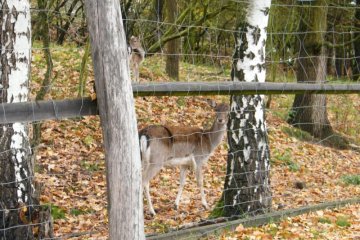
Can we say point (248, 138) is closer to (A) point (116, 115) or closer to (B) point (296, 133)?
(A) point (116, 115)

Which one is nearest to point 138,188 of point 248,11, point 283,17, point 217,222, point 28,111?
point 28,111

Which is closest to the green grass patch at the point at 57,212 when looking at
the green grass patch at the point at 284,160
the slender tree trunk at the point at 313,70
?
the green grass patch at the point at 284,160

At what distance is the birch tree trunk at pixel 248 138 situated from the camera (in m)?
5.96

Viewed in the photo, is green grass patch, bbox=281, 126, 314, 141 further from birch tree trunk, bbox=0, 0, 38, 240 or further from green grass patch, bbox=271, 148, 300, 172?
birch tree trunk, bbox=0, 0, 38, 240

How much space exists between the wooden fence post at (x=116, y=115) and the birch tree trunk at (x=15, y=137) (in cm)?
114

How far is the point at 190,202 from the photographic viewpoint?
8.14 m

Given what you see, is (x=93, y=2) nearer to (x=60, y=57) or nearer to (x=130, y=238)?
(x=130, y=238)

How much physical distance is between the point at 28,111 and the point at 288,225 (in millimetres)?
3388

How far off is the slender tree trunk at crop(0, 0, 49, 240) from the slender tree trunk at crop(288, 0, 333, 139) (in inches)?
359

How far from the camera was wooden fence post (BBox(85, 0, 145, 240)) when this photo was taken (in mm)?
3652

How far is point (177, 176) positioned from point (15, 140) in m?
5.18

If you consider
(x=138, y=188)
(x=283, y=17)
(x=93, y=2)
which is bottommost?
(x=138, y=188)

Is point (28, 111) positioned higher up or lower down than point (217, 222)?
higher up

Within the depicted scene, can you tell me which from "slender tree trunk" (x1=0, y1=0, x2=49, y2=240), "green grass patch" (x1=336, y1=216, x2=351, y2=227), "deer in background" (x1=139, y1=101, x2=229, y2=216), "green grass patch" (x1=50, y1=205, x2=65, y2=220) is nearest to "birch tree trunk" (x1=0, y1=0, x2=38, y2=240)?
"slender tree trunk" (x1=0, y1=0, x2=49, y2=240)
